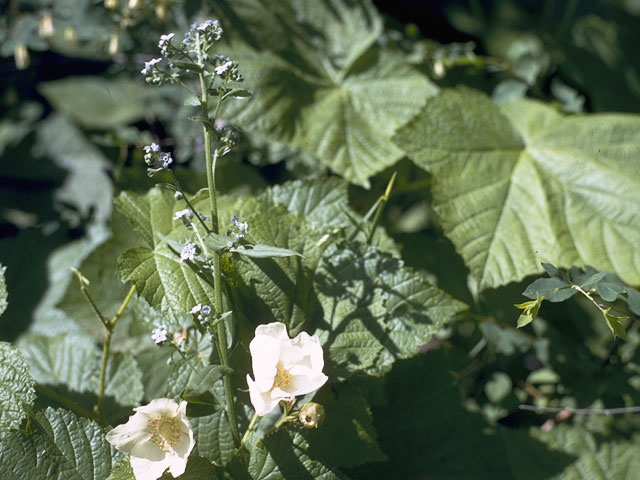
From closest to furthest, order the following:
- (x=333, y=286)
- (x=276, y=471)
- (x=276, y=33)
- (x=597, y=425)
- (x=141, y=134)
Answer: (x=276, y=471) → (x=333, y=286) → (x=597, y=425) → (x=276, y=33) → (x=141, y=134)

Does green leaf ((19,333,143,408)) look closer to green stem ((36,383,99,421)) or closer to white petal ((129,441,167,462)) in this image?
green stem ((36,383,99,421))

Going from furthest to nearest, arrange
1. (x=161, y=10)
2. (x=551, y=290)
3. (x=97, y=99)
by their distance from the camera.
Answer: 1. (x=97, y=99)
2. (x=161, y=10)
3. (x=551, y=290)

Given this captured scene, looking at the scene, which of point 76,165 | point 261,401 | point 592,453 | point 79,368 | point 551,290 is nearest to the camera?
point 261,401

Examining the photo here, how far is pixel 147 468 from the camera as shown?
3.15 ft

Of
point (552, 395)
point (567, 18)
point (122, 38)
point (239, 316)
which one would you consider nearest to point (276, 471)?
point (239, 316)

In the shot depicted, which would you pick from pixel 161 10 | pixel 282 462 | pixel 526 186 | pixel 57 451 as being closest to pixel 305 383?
pixel 282 462

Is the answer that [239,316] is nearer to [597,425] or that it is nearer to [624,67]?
[597,425]

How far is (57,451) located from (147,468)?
189 mm

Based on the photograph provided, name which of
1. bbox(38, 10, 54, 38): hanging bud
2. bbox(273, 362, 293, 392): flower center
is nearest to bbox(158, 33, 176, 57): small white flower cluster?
bbox(273, 362, 293, 392): flower center

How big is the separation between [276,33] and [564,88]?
91cm

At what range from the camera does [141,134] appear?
6.40 feet

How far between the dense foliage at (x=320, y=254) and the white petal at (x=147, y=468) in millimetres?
65

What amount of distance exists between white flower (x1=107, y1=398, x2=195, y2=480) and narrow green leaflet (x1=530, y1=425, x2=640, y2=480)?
92cm

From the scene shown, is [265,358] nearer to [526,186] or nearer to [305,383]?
[305,383]
